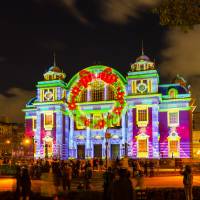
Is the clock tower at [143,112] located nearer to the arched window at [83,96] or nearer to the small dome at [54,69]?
the arched window at [83,96]

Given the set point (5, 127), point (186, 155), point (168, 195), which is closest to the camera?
point (168, 195)

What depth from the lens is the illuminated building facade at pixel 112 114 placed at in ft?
216

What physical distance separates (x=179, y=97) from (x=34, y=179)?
1350 inches

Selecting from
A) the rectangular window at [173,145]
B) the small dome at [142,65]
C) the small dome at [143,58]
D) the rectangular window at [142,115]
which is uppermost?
the small dome at [143,58]

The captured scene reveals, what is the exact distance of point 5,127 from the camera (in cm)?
11162

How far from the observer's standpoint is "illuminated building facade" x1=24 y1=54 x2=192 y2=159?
65.8m

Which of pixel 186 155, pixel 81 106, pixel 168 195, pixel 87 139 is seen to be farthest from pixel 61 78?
pixel 168 195

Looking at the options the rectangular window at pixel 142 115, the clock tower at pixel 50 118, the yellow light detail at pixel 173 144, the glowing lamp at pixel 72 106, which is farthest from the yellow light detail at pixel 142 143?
the clock tower at pixel 50 118

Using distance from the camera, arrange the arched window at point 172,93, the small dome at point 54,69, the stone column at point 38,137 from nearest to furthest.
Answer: the arched window at point 172,93, the stone column at point 38,137, the small dome at point 54,69

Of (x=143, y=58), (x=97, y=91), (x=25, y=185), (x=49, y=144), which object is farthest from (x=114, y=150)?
(x=25, y=185)

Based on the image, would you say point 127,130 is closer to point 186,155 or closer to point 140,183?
point 186,155

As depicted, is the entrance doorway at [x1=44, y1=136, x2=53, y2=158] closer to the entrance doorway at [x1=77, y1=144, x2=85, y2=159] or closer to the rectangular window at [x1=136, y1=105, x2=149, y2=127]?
the entrance doorway at [x1=77, y1=144, x2=85, y2=159]

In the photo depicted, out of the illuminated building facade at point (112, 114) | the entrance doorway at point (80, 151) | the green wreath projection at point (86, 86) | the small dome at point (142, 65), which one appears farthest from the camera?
the entrance doorway at point (80, 151)

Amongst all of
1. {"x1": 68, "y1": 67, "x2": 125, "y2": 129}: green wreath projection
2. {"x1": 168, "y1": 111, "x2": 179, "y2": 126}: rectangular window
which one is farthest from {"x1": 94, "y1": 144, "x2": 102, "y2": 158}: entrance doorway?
{"x1": 168, "y1": 111, "x2": 179, "y2": 126}: rectangular window
